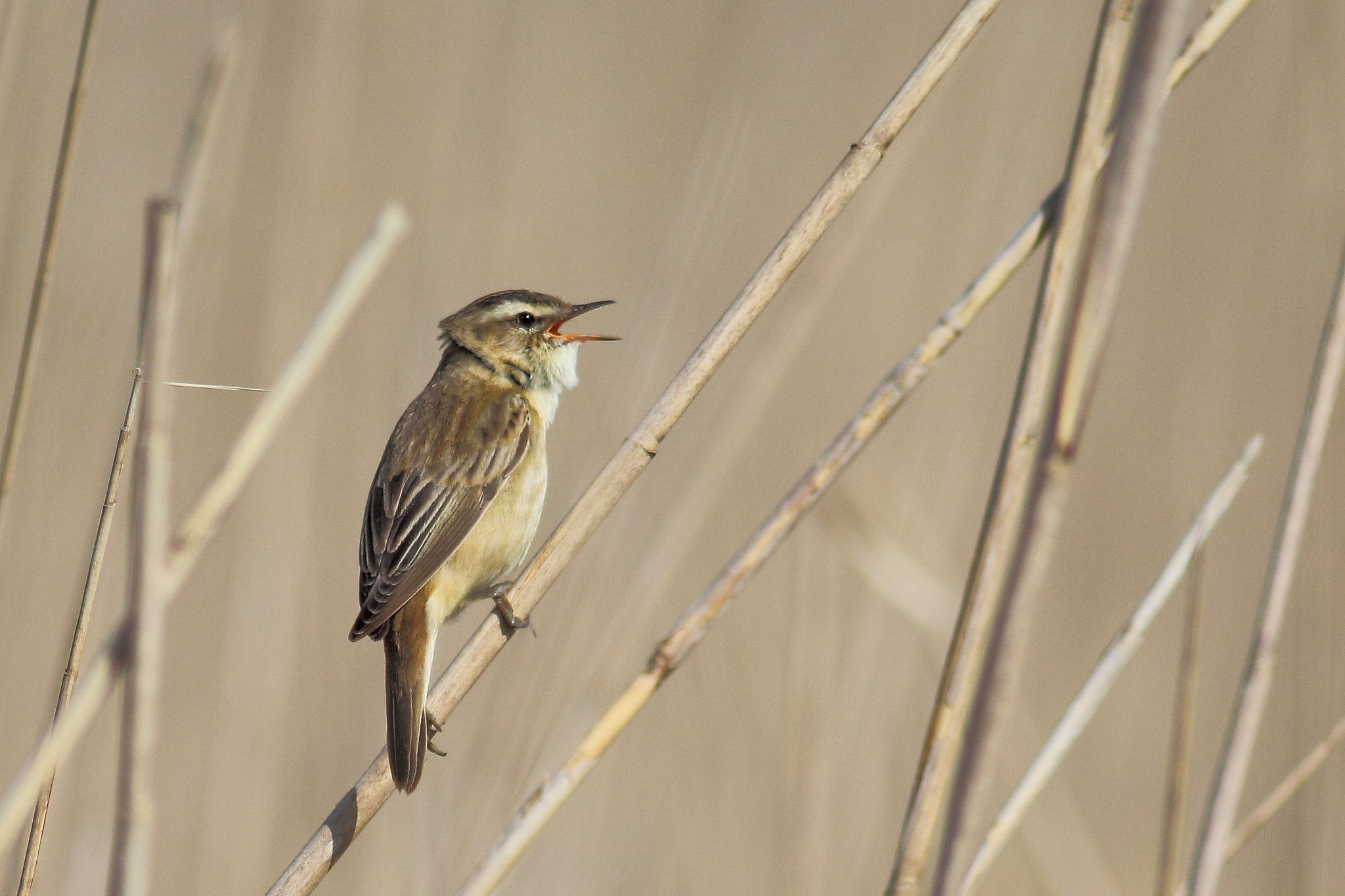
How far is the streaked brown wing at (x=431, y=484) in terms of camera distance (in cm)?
278

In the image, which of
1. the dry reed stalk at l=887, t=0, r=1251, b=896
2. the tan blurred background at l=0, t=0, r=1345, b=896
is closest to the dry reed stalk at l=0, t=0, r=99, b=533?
the tan blurred background at l=0, t=0, r=1345, b=896

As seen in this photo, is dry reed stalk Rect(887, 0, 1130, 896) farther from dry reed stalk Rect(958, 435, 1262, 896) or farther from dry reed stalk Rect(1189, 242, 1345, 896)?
dry reed stalk Rect(1189, 242, 1345, 896)

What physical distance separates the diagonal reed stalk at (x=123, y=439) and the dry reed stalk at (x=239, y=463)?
0.49 meters

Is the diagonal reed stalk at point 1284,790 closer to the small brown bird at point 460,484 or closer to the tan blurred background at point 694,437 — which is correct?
the tan blurred background at point 694,437

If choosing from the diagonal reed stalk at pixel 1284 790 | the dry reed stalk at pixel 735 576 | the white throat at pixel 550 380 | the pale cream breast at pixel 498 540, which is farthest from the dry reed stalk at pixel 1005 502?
the white throat at pixel 550 380

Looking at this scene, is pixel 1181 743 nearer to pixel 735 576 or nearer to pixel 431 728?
pixel 735 576

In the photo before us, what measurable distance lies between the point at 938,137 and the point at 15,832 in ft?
15.2

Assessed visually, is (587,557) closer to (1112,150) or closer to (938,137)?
(1112,150)

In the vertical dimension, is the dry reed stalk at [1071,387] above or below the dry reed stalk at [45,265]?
above

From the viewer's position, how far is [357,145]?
4.41m

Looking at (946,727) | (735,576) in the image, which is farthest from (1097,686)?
(735,576)

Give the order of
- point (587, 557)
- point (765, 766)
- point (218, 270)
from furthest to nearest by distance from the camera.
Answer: point (765, 766), point (218, 270), point (587, 557)

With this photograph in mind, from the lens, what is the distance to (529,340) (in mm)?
3436

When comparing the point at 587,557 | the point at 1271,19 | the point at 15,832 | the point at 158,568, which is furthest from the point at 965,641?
the point at 1271,19
